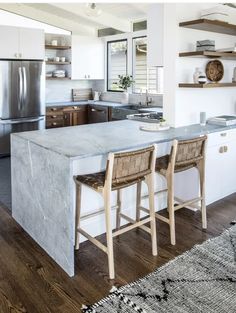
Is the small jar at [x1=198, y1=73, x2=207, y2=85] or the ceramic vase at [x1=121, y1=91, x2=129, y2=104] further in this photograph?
the ceramic vase at [x1=121, y1=91, x2=129, y2=104]

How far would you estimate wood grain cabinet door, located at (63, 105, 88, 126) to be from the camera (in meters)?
6.52

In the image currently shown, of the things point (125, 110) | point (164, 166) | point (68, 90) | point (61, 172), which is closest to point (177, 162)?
point (164, 166)

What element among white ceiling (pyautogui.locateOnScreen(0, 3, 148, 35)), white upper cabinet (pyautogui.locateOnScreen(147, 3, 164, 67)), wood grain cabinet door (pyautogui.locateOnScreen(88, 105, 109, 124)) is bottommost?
wood grain cabinet door (pyautogui.locateOnScreen(88, 105, 109, 124))

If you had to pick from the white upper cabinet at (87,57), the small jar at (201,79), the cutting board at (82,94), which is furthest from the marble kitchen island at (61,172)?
the cutting board at (82,94)

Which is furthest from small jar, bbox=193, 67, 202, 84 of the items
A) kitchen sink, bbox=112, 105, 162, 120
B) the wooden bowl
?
kitchen sink, bbox=112, 105, 162, 120

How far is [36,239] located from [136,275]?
0.96 meters

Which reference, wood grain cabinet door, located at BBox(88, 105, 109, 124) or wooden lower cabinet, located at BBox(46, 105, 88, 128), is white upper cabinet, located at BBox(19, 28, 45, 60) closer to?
wooden lower cabinet, located at BBox(46, 105, 88, 128)

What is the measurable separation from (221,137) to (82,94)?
426cm

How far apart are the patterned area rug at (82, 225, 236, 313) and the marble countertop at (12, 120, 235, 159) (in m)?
0.95

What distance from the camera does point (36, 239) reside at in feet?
9.74

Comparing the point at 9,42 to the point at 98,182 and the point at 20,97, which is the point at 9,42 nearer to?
the point at 20,97

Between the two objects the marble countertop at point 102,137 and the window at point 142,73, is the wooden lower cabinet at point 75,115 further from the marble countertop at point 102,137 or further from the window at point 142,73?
the marble countertop at point 102,137

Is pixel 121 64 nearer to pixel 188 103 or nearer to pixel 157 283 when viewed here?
pixel 188 103

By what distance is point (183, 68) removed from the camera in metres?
3.67
